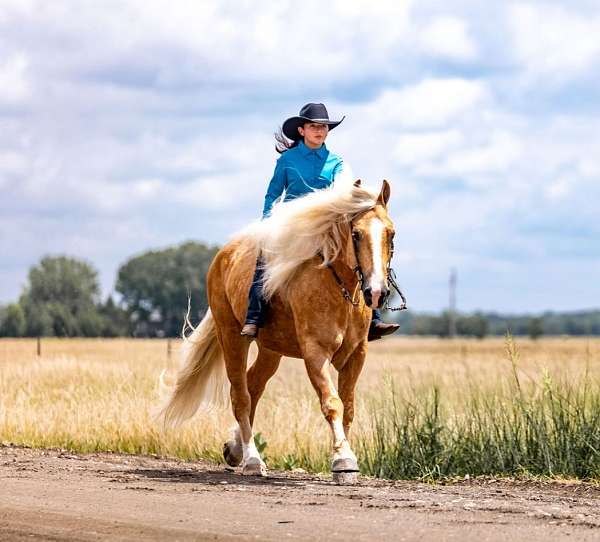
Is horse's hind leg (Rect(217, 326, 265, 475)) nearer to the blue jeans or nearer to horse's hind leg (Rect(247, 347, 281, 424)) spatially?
horse's hind leg (Rect(247, 347, 281, 424))

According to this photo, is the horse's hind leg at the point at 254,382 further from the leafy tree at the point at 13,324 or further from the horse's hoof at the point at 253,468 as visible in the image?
the leafy tree at the point at 13,324

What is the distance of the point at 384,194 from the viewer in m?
8.77

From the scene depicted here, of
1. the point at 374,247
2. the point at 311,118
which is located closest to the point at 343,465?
the point at 374,247

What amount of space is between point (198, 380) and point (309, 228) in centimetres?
296

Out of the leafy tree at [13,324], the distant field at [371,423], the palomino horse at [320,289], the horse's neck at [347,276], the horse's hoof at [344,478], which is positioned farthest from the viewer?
the leafy tree at [13,324]

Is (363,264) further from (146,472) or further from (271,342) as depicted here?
(146,472)

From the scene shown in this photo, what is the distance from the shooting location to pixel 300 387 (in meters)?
17.5

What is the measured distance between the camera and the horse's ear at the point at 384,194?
8727mm

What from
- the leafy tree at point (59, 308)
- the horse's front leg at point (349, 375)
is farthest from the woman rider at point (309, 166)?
the leafy tree at point (59, 308)

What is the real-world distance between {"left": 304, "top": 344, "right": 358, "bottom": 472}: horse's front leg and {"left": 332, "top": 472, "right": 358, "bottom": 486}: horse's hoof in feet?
0.13

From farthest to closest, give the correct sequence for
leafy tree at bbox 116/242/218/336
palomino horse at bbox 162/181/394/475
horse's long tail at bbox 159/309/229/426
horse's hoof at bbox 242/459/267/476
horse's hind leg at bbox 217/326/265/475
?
leafy tree at bbox 116/242/218/336 → horse's long tail at bbox 159/309/229/426 → horse's hind leg at bbox 217/326/265/475 → horse's hoof at bbox 242/459/267/476 → palomino horse at bbox 162/181/394/475

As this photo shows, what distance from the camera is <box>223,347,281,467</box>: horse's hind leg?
10508 millimetres

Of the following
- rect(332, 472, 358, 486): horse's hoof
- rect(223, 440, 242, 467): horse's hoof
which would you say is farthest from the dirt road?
rect(223, 440, 242, 467): horse's hoof

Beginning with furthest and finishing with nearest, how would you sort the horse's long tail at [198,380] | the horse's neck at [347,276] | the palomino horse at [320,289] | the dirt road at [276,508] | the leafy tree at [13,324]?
1. the leafy tree at [13,324]
2. the horse's long tail at [198,380]
3. the horse's neck at [347,276]
4. the palomino horse at [320,289]
5. the dirt road at [276,508]
